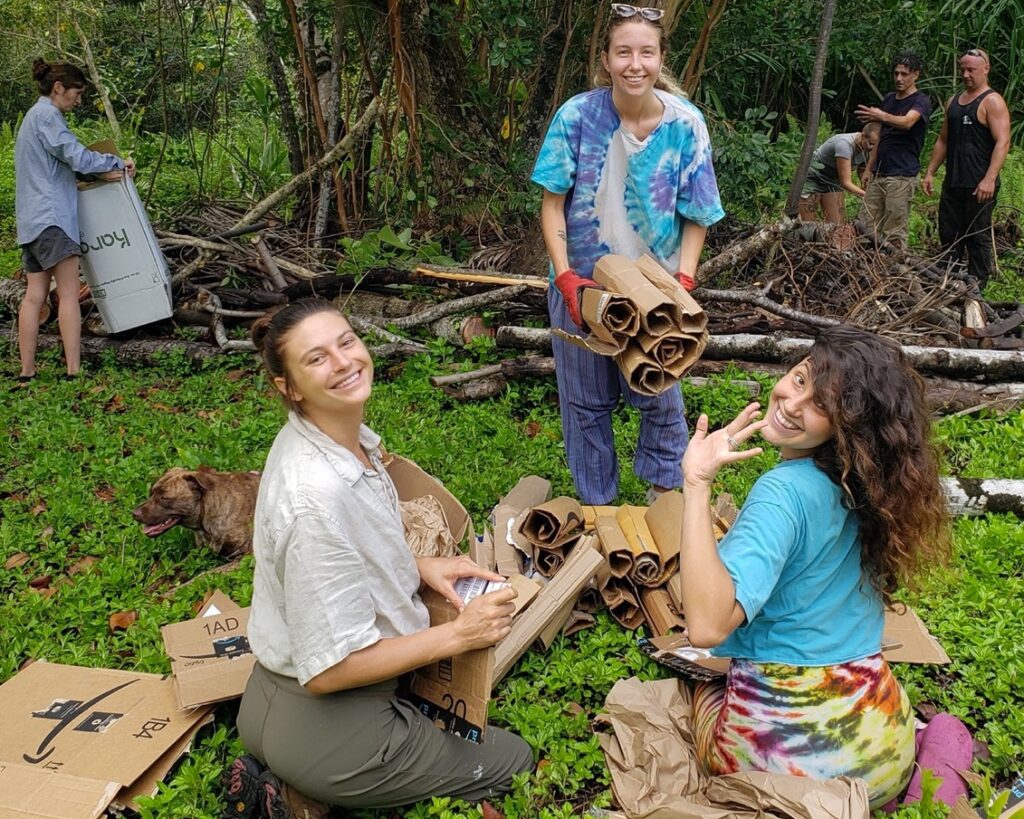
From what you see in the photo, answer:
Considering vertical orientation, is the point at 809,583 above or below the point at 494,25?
below

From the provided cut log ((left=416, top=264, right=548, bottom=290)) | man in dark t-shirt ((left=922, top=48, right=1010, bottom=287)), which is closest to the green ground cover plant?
cut log ((left=416, top=264, right=548, bottom=290))

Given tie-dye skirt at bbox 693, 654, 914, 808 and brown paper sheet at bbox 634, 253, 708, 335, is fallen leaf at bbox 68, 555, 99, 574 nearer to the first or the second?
brown paper sheet at bbox 634, 253, 708, 335

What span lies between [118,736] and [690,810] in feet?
6.12

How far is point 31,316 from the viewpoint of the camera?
21.0ft

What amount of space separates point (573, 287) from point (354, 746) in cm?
191

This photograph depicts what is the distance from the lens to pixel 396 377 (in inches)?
246

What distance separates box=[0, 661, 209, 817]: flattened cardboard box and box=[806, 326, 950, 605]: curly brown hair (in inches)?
89.1

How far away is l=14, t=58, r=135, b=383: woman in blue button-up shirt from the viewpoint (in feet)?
20.1

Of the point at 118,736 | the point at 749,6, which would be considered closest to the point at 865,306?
the point at 749,6

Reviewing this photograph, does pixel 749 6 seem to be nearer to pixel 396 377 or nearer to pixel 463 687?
pixel 396 377

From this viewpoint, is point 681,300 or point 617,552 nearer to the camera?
point 681,300

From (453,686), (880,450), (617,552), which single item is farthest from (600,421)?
(880,450)

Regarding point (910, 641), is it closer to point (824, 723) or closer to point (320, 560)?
point (824, 723)

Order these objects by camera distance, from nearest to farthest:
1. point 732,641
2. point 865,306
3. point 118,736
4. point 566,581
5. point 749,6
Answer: point 732,641 → point 118,736 → point 566,581 → point 865,306 → point 749,6
